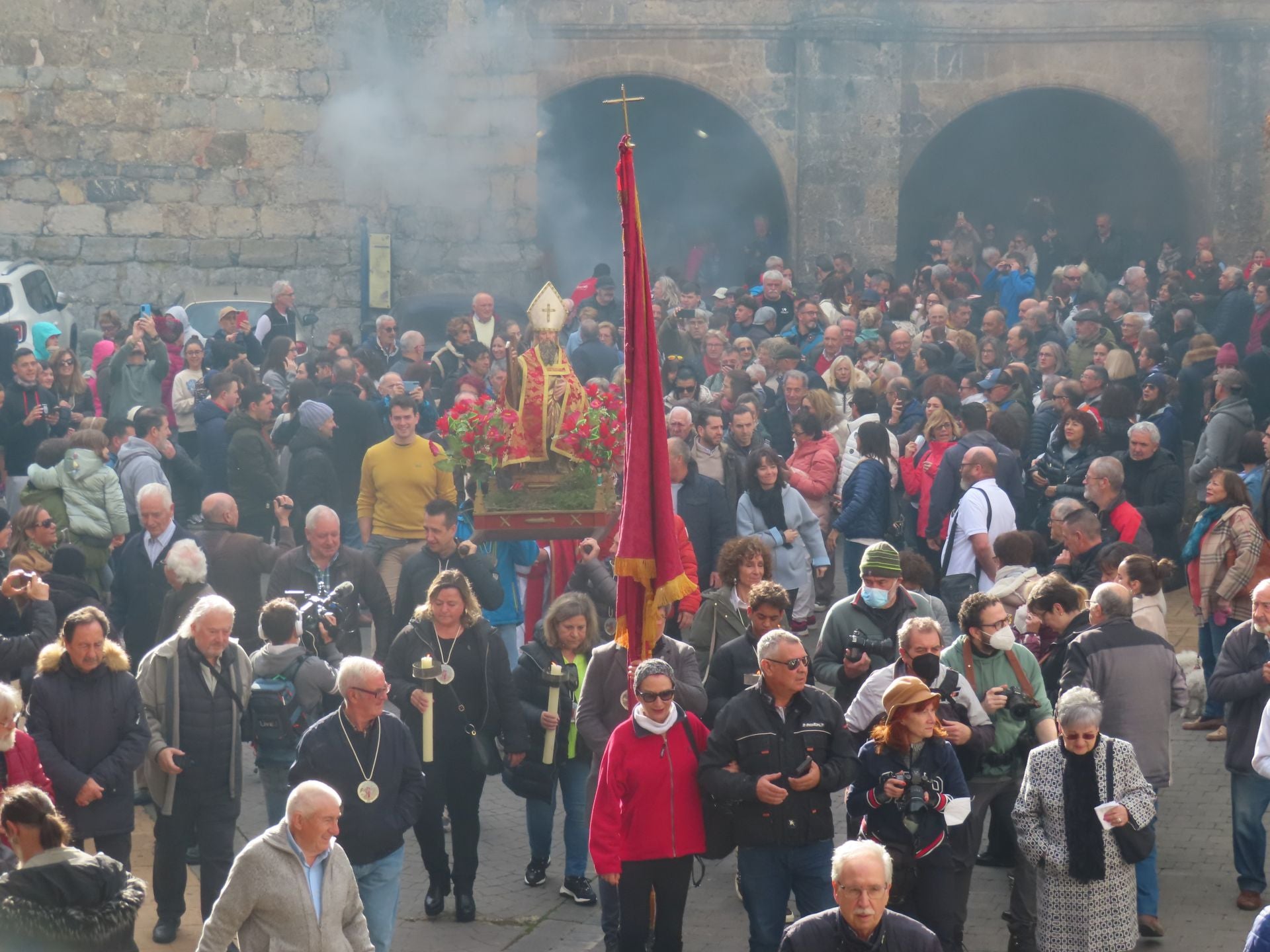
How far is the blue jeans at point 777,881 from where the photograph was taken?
718cm

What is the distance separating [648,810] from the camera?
7223 millimetres

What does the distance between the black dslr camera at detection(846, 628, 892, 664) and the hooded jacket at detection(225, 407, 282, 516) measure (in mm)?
5633

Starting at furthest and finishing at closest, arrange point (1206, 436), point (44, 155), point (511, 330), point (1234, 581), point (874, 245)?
point (874, 245) < point (44, 155) < point (511, 330) < point (1206, 436) < point (1234, 581)

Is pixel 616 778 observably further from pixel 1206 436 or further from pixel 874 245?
pixel 874 245

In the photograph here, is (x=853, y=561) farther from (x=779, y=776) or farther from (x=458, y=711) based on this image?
(x=779, y=776)

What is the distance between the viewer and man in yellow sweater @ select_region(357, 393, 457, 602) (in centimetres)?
1155

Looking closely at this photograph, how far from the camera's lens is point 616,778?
23.7 ft

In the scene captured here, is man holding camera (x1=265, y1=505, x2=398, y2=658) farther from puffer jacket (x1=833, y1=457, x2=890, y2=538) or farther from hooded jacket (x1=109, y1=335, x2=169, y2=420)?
hooded jacket (x1=109, y1=335, x2=169, y2=420)

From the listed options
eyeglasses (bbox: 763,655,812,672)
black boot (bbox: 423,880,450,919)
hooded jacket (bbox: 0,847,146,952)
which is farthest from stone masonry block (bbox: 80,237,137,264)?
hooded jacket (bbox: 0,847,146,952)

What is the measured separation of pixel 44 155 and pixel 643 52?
7.95m

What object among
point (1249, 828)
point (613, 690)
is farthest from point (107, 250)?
point (1249, 828)

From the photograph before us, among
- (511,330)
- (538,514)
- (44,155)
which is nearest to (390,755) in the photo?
(538,514)

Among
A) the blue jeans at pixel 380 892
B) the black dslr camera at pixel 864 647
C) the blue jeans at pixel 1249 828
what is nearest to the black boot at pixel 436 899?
the blue jeans at pixel 380 892

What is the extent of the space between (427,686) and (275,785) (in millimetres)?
839
